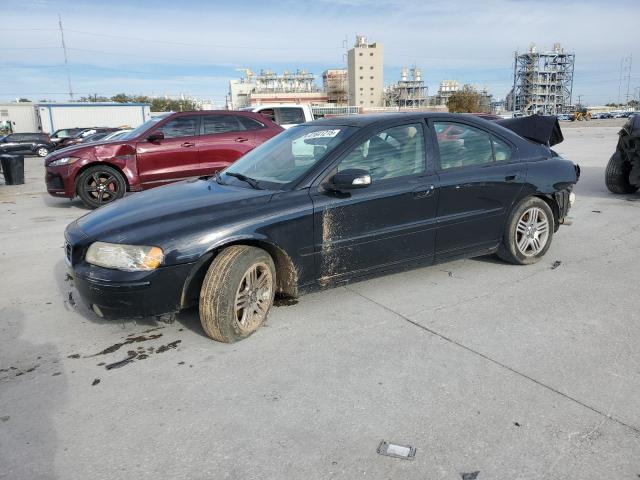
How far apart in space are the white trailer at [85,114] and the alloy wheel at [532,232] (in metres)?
53.1

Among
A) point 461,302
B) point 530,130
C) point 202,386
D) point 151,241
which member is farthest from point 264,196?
point 530,130

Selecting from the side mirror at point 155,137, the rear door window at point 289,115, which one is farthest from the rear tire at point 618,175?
the side mirror at point 155,137

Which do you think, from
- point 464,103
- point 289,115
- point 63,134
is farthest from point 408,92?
point 289,115

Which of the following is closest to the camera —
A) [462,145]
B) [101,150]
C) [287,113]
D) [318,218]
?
[318,218]

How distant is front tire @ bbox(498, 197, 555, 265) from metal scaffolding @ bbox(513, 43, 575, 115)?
135569 millimetres

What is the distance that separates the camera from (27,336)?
3.60 meters

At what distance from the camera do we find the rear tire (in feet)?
27.7

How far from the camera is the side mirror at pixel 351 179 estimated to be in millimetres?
3553

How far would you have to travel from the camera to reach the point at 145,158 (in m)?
8.57

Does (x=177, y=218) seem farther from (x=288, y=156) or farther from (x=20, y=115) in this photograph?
(x=20, y=115)

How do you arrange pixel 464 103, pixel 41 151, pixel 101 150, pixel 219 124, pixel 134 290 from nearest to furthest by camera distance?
pixel 134 290
pixel 101 150
pixel 219 124
pixel 41 151
pixel 464 103

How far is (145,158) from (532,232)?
6454mm

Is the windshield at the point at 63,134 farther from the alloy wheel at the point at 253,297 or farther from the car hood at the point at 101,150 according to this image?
the alloy wheel at the point at 253,297

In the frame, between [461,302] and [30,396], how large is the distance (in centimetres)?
309
